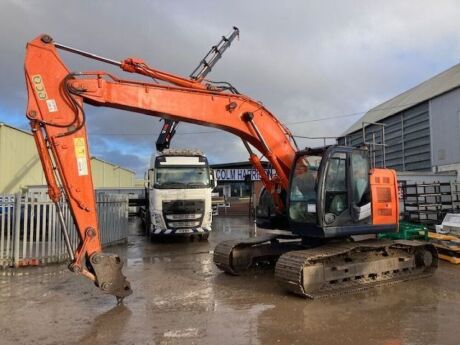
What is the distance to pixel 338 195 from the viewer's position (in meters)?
8.38

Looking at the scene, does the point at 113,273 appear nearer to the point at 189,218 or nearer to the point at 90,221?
the point at 90,221

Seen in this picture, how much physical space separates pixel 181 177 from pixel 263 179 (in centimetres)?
673

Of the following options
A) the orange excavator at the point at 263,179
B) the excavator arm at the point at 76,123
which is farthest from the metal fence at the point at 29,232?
the excavator arm at the point at 76,123

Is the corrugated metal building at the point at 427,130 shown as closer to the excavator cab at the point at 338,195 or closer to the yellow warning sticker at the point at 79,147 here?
the excavator cab at the point at 338,195

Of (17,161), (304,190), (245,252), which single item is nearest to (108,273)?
(245,252)

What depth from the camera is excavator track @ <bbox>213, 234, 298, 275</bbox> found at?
959cm

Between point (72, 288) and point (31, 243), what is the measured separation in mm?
2977

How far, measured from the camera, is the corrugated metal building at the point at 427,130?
776 inches

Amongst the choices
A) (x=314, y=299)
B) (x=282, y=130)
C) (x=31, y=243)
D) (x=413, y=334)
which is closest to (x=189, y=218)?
(x=31, y=243)

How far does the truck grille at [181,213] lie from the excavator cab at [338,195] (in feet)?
24.1

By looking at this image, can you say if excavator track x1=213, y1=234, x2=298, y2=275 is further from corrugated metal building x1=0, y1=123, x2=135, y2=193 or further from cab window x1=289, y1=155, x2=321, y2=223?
corrugated metal building x1=0, y1=123, x2=135, y2=193

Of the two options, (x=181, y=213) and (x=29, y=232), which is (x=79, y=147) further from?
(x=181, y=213)

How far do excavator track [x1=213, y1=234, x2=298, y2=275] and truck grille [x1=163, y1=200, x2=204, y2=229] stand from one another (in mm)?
5789

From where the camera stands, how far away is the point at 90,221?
6.98 meters
